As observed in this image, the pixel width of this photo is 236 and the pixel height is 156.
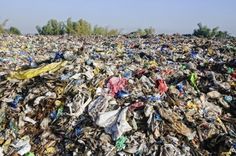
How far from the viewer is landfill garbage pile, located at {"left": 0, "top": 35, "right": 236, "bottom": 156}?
5.21 m

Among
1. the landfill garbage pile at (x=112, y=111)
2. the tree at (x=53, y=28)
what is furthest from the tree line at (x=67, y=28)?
the landfill garbage pile at (x=112, y=111)

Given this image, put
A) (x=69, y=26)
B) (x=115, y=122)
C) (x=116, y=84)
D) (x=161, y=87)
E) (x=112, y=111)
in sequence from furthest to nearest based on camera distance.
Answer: (x=69, y=26) < (x=161, y=87) < (x=116, y=84) < (x=112, y=111) < (x=115, y=122)

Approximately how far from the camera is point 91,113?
18.4 ft

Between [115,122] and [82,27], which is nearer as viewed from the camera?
[115,122]

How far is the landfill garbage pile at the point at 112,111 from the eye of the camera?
17.1 ft

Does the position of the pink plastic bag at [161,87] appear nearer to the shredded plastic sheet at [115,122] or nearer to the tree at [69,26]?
the shredded plastic sheet at [115,122]

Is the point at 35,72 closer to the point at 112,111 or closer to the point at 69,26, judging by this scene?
the point at 112,111

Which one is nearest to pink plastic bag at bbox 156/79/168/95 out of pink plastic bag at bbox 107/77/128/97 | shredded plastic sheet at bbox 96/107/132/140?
pink plastic bag at bbox 107/77/128/97

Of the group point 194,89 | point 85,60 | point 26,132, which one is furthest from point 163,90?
point 26,132

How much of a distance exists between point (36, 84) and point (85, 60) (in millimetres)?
1182

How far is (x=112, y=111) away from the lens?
218 inches

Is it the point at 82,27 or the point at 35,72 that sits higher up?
the point at 35,72

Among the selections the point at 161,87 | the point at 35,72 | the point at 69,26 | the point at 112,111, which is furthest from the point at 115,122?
the point at 69,26

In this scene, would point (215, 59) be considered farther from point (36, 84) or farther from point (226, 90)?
point (36, 84)
